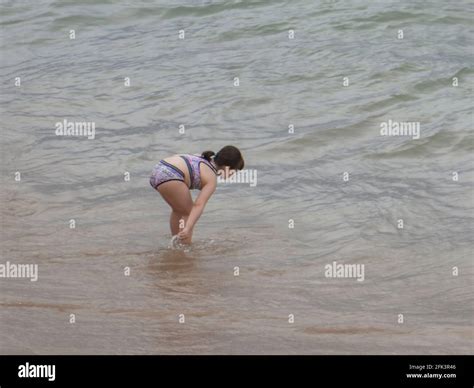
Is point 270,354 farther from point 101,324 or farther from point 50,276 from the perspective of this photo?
point 50,276

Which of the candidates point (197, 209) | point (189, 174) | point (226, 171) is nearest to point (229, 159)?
point (226, 171)

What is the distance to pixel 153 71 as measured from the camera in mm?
14922

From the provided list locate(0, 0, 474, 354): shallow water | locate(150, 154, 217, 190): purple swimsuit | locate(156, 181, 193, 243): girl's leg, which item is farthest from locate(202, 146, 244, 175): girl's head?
locate(0, 0, 474, 354): shallow water

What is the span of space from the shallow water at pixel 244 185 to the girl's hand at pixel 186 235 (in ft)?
0.40

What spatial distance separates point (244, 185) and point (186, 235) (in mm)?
2217

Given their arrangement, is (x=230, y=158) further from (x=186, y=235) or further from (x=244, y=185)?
(x=244, y=185)

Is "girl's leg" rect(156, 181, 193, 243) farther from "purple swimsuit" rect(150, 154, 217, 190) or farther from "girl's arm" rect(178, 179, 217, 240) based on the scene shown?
"girl's arm" rect(178, 179, 217, 240)

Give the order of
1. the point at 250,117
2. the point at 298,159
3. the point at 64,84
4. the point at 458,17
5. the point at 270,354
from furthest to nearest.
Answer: the point at 458,17, the point at 64,84, the point at 250,117, the point at 298,159, the point at 270,354

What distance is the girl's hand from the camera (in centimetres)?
779

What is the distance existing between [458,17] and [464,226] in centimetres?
878

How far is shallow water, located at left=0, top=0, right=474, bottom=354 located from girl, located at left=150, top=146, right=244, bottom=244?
0.45 metres

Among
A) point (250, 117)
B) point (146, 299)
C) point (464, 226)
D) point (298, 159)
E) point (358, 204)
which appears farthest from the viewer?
point (250, 117)

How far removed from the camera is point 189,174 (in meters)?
8.12
